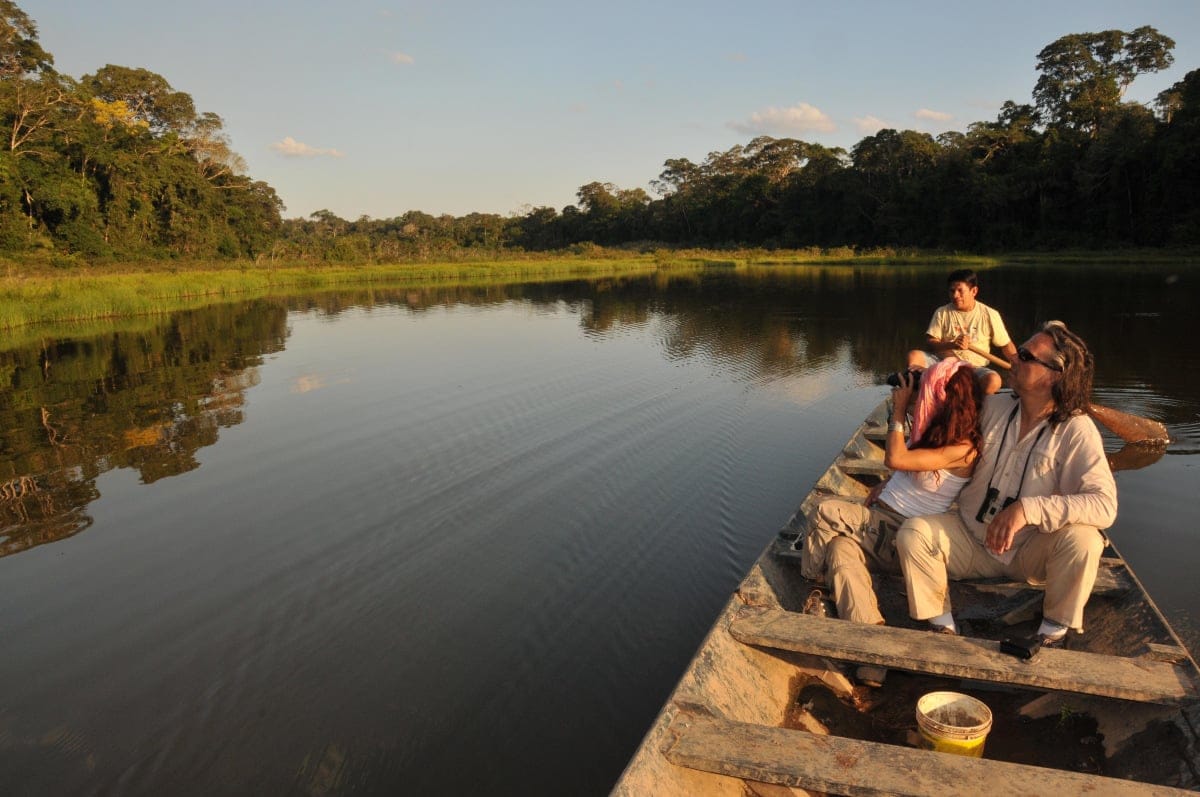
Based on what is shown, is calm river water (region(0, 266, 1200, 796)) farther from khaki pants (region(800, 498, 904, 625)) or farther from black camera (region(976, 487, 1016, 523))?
black camera (region(976, 487, 1016, 523))

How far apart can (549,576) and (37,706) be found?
8.68 feet

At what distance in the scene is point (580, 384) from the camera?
34.1ft

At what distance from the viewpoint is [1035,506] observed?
9.22 feet

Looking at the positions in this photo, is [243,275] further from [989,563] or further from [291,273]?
[989,563]

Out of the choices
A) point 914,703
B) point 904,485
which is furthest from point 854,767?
point 904,485

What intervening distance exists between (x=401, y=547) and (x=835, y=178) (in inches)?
2251

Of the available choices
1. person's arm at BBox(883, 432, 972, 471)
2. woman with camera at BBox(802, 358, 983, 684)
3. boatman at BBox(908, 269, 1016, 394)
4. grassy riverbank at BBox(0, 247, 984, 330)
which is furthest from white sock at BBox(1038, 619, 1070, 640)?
grassy riverbank at BBox(0, 247, 984, 330)

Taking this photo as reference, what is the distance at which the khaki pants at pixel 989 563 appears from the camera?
2760 mm

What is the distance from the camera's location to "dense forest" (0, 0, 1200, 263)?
3412cm

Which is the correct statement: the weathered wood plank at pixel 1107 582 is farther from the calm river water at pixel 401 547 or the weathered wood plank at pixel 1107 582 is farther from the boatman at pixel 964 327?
the boatman at pixel 964 327

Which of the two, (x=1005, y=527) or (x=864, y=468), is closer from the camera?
(x=1005, y=527)

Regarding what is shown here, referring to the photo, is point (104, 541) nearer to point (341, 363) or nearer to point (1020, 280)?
point (341, 363)

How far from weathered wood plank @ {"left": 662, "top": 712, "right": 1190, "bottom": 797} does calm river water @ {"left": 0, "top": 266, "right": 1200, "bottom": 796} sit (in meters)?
0.83

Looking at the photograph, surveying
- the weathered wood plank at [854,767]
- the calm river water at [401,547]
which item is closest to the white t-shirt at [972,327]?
the calm river water at [401,547]
